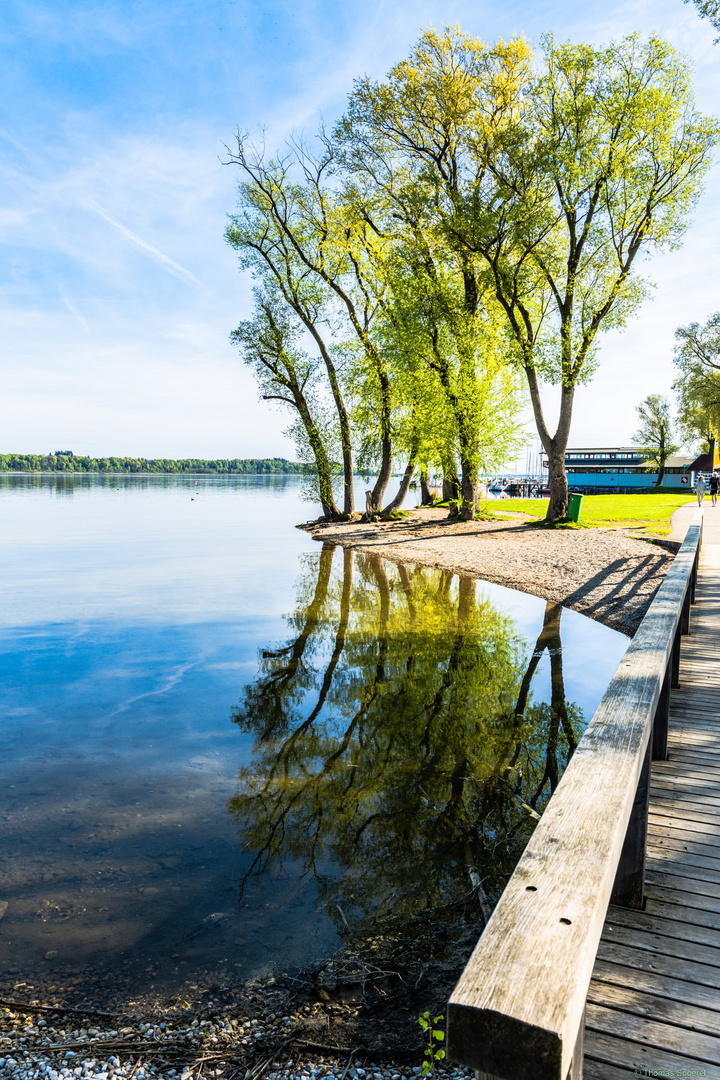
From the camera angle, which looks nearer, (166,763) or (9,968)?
(9,968)

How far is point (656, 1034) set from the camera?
251 centimetres

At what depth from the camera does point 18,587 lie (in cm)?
1756

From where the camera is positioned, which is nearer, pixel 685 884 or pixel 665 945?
pixel 665 945

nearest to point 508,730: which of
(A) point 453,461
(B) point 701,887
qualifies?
(B) point 701,887

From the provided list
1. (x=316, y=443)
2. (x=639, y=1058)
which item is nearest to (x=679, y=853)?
(x=639, y=1058)

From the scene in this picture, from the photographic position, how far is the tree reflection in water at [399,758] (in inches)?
194

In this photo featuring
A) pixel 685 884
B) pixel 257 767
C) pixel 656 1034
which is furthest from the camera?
pixel 257 767

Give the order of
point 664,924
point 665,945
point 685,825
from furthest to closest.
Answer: point 685,825 → point 664,924 → point 665,945

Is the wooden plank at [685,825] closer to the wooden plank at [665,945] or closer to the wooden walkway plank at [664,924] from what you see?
the wooden walkway plank at [664,924]

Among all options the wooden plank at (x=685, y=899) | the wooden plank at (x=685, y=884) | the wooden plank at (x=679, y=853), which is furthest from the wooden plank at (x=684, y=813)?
the wooden plank at (x=685, y=899)

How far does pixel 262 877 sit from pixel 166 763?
253cm

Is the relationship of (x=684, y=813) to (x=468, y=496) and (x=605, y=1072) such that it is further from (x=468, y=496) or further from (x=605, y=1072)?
(x=468, y=496)

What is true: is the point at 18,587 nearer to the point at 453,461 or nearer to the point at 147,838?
the point at 147,838

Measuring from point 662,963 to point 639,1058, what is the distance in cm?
59
